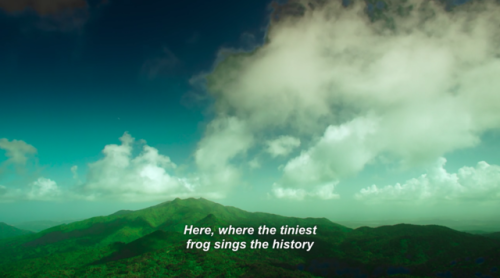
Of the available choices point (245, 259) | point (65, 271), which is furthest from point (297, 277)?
point (65, 271)

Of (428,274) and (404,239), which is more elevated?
(404,239)

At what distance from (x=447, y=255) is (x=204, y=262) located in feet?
591

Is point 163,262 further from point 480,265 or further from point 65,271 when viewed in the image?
point 480,265

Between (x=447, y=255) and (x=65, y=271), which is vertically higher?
(x=447, y=255)

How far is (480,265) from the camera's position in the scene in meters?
135

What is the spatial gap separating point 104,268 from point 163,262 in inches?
1604

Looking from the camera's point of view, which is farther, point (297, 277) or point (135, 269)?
point (135, 269)

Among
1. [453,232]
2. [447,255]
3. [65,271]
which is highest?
[453,232]

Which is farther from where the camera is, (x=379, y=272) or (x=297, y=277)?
(x=379, y=272)

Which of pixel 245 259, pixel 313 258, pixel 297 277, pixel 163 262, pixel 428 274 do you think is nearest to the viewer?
pixel 297 277

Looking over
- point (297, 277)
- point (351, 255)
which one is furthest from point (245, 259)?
point (351, 255)

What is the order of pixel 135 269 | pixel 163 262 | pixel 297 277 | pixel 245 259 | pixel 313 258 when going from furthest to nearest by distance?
pixel 313 258 → pixel 245 259 → pixel 163 262 → pixel 135 269 → pixel 297 277

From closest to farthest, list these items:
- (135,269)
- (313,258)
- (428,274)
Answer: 1. (428,274)
2. (135,269)
3. (313,258)

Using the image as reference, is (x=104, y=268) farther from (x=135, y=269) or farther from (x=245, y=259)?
(x=245, y=259)
